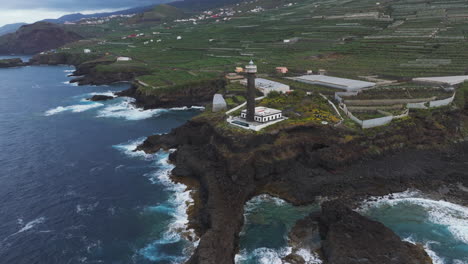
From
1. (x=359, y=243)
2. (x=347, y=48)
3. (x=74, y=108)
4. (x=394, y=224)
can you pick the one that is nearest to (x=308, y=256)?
(x=359, y=243)

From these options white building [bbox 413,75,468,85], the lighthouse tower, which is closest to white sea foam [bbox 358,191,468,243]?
the lighthouse tower

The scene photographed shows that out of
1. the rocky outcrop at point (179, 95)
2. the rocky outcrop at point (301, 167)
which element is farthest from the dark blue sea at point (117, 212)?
the rocky outcrop at point (179, 95)

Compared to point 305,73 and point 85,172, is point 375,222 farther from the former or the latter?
point 305,73

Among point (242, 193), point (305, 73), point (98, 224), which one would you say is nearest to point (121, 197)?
point (98, 224)

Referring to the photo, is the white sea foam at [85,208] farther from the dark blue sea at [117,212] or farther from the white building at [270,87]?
the white building at [270,87]

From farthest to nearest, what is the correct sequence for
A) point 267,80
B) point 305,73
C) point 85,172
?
1. point 305,73
2. point 267,80
3. point 85,172
